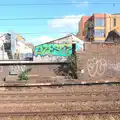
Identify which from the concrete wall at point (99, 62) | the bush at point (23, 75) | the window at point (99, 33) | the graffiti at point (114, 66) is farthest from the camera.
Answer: the window at point (99, 33)

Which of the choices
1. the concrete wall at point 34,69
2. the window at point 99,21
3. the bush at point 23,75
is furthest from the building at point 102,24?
the bush at point 23,75

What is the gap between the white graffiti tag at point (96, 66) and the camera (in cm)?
2569

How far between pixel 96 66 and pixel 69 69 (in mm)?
2251

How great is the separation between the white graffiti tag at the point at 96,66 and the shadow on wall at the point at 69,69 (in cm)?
122

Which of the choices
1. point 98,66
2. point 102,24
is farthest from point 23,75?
point 102,24

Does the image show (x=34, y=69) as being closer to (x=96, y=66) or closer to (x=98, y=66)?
(x=96, y=66)

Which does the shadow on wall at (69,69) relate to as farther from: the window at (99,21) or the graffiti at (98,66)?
the window at (99,21)

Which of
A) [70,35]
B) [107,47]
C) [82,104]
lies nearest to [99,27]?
[70,35]

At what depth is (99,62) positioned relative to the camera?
25.9m

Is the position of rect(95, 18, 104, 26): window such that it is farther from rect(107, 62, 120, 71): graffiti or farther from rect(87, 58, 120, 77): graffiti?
rect(87, 58, 120, 77): graffiti

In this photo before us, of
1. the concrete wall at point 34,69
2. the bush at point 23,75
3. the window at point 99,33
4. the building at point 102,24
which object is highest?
the building at point 102,24

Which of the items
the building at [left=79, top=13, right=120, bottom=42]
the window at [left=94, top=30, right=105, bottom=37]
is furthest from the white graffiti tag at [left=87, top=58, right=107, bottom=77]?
the window at [left=94, top=30, right=105, bottom=37]

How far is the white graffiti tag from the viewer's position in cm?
2569

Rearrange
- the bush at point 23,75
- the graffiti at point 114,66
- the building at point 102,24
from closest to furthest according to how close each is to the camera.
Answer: the bush at point 23,75 → the graffiti at point 114,66 → the building at point 102,24
